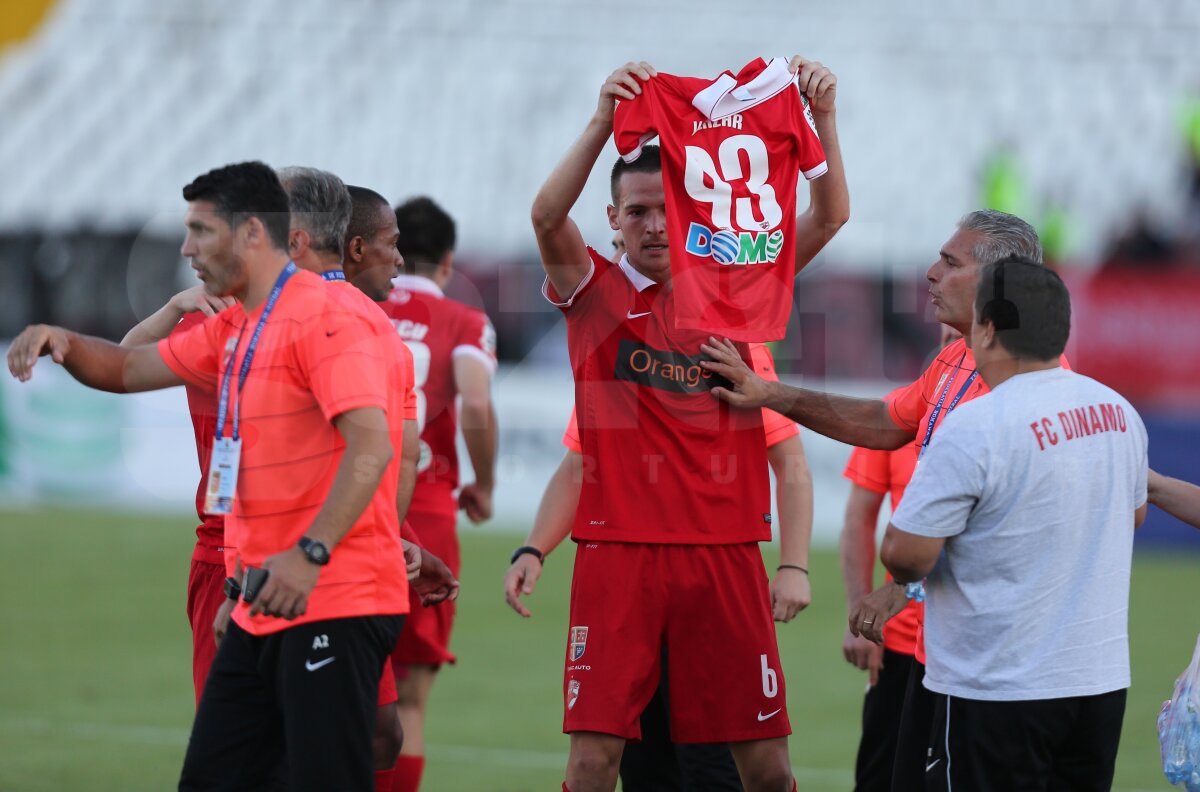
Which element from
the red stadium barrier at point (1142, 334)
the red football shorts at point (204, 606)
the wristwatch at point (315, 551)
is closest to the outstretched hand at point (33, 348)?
the wristwatch at point (315, 551)

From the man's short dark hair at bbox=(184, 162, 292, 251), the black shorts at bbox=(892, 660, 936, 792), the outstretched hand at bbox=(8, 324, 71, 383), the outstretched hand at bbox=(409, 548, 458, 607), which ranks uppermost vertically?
the man's short dark hair at bbox=(184, 162, 292, 251)

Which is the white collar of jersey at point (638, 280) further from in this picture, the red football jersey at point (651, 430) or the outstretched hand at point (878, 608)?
the outstretched hand at point (878, 608)

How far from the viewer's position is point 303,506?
13.7ft

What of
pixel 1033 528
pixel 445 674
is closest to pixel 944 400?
pixel 1033 528

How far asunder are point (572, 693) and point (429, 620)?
192 centimetres

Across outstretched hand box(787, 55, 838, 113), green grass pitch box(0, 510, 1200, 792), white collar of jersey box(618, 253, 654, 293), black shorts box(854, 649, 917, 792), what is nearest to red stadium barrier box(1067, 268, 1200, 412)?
green grass pitch box(0, 510, 1200, 792)

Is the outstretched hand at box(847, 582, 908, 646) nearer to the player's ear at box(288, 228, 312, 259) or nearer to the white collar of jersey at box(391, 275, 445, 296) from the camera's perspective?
the player's ear at box(288, 228, 312, 259)

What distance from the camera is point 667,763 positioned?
5.38 metres

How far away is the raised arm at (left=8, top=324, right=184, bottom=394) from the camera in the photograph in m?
4.08

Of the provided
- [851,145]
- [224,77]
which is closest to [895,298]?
[851,145]

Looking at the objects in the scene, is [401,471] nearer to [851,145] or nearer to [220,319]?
[220,319]

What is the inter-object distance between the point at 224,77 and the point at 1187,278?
46.9 ft

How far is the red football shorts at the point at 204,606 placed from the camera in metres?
5.32

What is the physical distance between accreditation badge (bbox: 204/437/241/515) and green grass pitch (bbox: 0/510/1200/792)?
317cm
